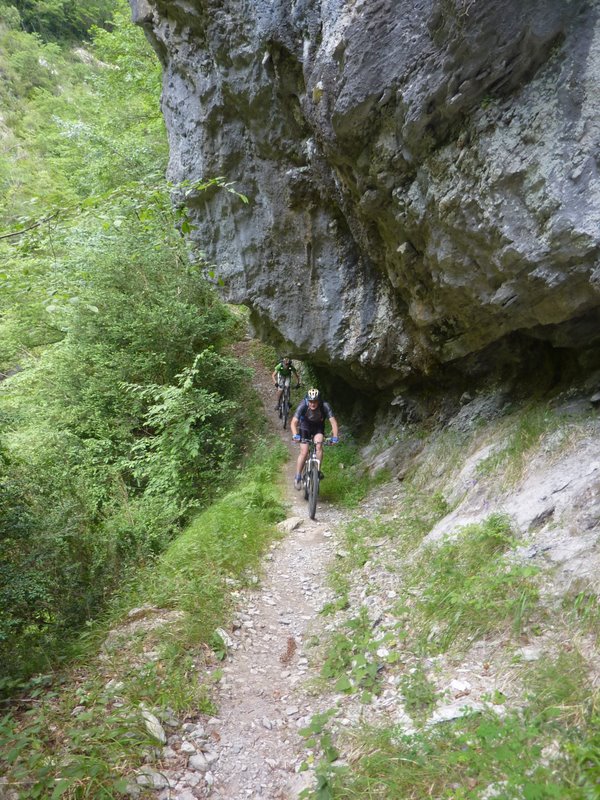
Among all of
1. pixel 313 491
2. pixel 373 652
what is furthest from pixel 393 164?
pixel 373 652

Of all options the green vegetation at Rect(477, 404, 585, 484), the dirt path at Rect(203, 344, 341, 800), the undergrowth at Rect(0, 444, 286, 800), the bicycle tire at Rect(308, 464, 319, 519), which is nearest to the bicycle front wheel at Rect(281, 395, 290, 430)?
the bicycle tire at Rect(308, 464, 319, 519)

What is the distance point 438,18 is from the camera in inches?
179

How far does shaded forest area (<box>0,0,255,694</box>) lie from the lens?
14.5 ft

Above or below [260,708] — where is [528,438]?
above

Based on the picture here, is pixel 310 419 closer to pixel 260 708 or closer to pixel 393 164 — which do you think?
pixel 393 164

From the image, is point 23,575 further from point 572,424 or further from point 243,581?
point 572,424

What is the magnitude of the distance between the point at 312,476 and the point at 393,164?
4991 millimetres

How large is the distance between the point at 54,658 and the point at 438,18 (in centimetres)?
740

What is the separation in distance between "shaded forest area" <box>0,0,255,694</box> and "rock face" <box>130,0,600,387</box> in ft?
7.92

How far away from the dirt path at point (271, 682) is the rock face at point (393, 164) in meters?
4.29

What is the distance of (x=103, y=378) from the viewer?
440 inches

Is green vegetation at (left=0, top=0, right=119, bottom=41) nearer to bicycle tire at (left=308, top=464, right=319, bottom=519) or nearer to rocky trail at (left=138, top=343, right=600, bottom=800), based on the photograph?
bicycle tire at (left=308, top=464, right=319, bottom=519)

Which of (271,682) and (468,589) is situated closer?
(468,589)

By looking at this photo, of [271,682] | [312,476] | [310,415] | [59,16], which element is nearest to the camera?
[271,682]
